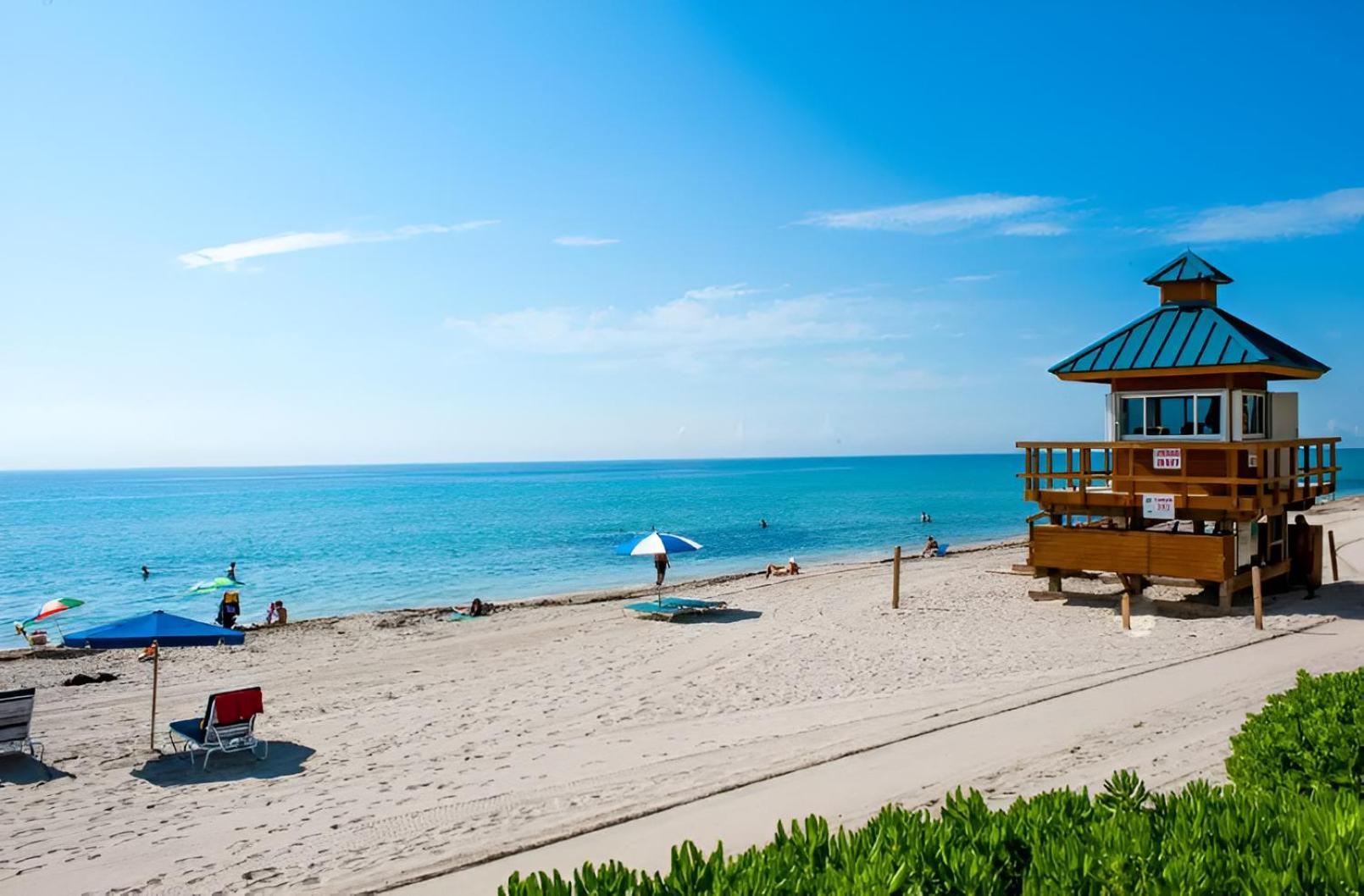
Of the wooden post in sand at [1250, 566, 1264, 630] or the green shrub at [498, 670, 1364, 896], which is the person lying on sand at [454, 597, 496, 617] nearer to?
the wooden post in sand at [1250, 566, 1264, 630]

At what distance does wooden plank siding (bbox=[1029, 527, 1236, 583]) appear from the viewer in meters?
18.2

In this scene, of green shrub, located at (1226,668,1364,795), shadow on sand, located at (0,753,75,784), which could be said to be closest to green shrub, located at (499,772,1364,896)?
green shrub, located at (1226,668,1364,795)

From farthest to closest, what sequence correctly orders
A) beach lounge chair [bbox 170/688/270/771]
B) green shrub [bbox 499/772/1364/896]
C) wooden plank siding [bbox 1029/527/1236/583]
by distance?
wooden plank siding [bbox 1029/527/1236/583] < beach lounge chair [bbox 170/688/270/771] < green shrub [bbox 499/772/1364/896]

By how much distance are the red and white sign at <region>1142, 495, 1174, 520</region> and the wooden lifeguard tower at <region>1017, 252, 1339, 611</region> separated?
2 centimetres

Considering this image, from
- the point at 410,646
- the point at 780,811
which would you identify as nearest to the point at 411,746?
the point at 780,811

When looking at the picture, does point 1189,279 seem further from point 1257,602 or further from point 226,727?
point 226,727

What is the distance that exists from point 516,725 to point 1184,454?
14.7 metres

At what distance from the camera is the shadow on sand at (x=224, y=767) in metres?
10.7

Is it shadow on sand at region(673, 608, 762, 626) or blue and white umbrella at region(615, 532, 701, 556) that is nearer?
shadow on sand at region(673, 608, 762, 626)

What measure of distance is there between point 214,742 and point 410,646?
30.3 ft

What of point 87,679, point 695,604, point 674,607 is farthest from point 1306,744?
point 87,679

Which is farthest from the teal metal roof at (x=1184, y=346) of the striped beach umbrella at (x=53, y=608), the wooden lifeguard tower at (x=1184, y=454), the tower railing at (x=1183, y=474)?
the striped beach umbrella at (x=53, y=608)

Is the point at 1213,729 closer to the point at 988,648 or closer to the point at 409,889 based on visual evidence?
the point at 988,648

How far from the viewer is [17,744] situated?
1154 cm
